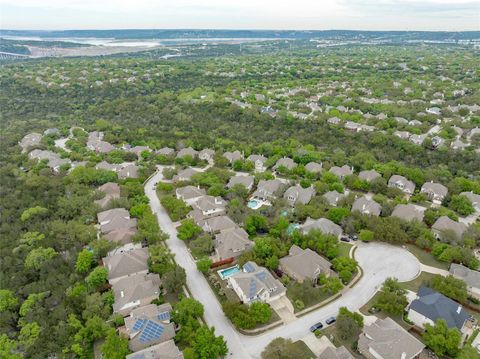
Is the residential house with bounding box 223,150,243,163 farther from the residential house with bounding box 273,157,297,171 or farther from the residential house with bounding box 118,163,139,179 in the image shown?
the residential house with bounding box 118,163,139,179

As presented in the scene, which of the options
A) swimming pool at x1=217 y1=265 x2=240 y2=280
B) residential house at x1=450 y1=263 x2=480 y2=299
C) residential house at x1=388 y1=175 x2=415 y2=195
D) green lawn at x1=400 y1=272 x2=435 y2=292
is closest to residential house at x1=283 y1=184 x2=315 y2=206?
residential house at x1=388 y1=175 x2=415 y2=195

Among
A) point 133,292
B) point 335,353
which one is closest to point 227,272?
point 133,292

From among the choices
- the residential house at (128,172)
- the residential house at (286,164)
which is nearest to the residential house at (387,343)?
the residential house at (286,164)

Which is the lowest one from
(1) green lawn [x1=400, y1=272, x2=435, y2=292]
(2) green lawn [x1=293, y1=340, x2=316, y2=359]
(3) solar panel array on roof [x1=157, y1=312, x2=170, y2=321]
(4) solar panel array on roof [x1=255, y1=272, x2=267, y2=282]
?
(2) green lawn [x1=293, y1=340, x2=316, y2=359]

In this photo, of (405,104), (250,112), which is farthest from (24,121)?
(405,104)

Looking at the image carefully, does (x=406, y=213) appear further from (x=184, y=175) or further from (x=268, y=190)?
(x=184, y=175)

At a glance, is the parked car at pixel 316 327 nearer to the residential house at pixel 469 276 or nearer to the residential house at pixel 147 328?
the residential house at pixel 147 328

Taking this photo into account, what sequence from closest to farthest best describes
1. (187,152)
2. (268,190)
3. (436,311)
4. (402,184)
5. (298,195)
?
1. (436,311)
2. (298,195)
3. (268,190)
4. (402,184)
5. (187,152)
